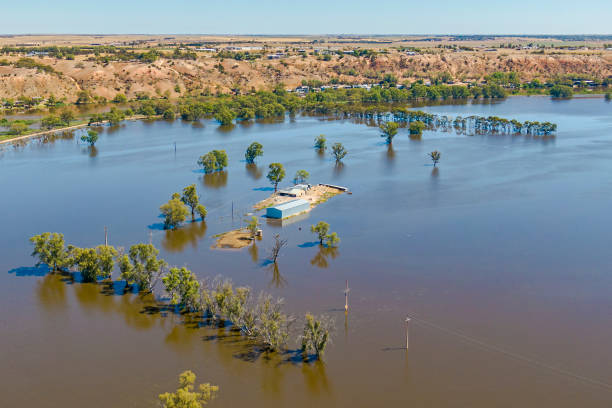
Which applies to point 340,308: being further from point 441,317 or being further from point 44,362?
point 44,362

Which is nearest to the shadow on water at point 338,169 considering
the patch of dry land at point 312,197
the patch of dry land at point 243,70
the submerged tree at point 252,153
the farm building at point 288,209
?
the patch of dry land at point 312,197

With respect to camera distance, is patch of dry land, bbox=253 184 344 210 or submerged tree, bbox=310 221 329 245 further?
patch of dry land, bbox=253 184 344 210

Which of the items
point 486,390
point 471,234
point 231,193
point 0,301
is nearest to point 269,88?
point 231,193

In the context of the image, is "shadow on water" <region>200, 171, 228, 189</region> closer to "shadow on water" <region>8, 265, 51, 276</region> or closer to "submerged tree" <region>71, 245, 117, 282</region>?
"shadow on water" <region>8, 265, 51, 276</region>

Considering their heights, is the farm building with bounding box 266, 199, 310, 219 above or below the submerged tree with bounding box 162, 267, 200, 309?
above

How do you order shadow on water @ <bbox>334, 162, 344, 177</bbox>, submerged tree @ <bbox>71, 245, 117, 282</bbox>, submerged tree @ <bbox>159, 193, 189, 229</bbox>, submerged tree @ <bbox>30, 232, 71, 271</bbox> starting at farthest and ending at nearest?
shadow on water @ <bbox>334, 162, 344, 177</bbox>
submerged tree @ <bbox>159, 193, 189, 229</bbox>
submerged tree @ <bbox>30, 232, 71, 271</bbox>
submerged tree @ <bbox>71, 245, 117, 282</bbox>

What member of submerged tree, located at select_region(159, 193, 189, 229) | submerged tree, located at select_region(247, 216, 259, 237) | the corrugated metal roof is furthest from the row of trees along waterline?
the corrugated metal roof

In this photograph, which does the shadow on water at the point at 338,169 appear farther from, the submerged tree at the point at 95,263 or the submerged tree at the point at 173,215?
the submerged tree at the point at 95,263
